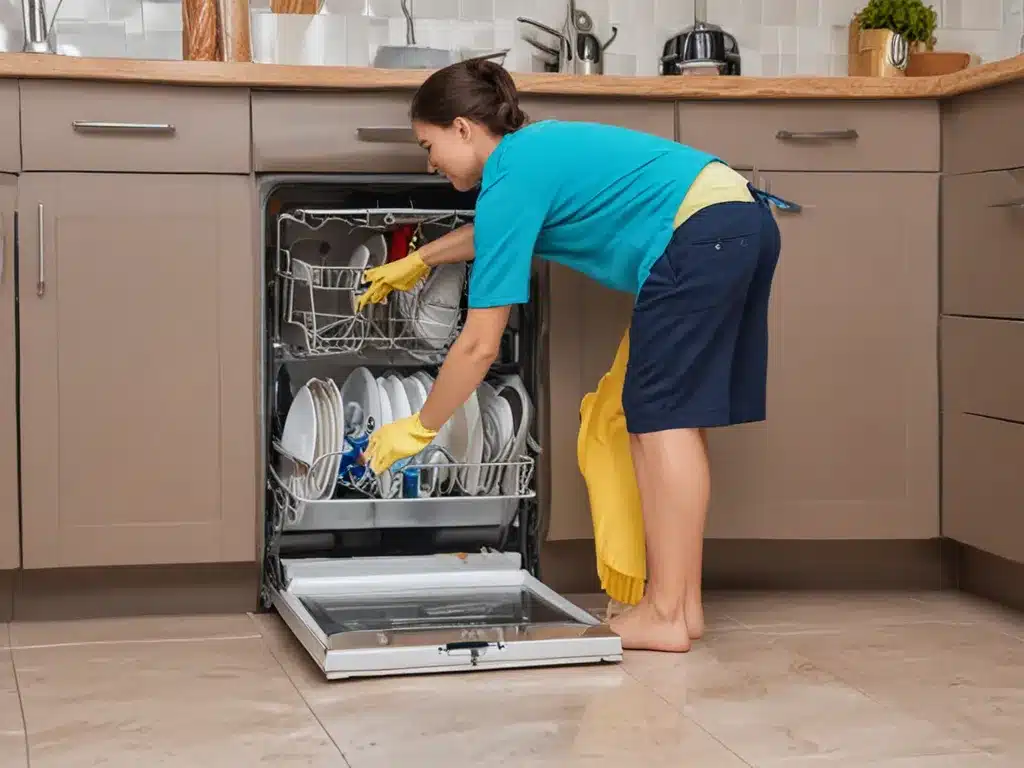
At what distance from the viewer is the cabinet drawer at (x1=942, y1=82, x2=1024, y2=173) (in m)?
2.55

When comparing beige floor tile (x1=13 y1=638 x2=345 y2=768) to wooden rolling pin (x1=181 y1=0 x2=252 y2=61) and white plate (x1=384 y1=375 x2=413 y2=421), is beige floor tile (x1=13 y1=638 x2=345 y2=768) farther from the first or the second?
wooden rolling pin (x1=181 y1=0 x2=252 y2=61)

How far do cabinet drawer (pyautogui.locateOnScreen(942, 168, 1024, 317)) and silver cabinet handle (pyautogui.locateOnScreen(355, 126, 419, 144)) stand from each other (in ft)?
3.55

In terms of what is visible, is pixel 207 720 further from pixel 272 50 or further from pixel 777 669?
pixel 272 50

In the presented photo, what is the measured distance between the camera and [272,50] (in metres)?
3.01

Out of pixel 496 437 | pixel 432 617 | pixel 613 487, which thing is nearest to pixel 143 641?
pixel 432 617

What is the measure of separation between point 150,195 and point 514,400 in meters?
0.80

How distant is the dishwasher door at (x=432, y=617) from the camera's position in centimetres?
219

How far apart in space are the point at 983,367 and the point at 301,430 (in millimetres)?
1319

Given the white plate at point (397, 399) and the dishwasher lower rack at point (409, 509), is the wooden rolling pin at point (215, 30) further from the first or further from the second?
the dishwasher lower rack at point (409, 509)

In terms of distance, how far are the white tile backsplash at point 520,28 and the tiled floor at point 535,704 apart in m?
1.33

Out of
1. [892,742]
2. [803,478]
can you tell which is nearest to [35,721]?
[892,742]

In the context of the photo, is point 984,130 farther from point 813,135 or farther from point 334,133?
point 334,133

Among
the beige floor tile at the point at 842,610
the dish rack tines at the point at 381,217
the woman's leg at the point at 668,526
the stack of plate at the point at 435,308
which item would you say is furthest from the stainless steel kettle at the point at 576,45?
the beige floor tile at the point at 842,610

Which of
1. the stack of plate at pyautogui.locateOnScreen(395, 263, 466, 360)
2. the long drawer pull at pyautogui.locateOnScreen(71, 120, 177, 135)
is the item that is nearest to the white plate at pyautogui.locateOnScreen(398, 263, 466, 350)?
the stack of plate at pyautogui.locateOnScreen(395, 263, 466, 360)
